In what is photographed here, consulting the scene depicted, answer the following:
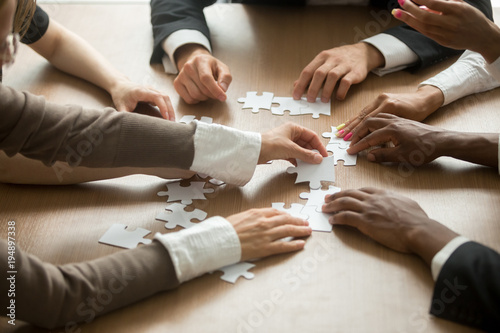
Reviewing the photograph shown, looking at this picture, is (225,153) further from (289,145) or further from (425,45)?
(425,45)

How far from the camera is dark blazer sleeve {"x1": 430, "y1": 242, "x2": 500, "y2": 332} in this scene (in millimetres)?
1143

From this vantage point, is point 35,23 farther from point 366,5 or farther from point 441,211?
point 441,211

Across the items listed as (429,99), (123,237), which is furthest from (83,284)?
(429,99)

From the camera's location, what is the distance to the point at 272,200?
1.48 m

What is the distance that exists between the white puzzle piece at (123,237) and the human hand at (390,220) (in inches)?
17.4

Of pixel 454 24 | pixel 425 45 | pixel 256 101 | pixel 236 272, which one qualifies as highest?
pixel 454 24

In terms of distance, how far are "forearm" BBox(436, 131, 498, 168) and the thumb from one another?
0.32 metres

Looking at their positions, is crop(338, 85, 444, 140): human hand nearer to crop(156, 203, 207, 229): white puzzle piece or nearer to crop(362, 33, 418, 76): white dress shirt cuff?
crop(362, 33, 418, 76): white dress shirt cuff

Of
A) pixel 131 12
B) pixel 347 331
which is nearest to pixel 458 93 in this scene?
pixel 347 331

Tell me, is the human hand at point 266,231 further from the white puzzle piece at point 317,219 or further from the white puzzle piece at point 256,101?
the white puzzle piece at point 256,101

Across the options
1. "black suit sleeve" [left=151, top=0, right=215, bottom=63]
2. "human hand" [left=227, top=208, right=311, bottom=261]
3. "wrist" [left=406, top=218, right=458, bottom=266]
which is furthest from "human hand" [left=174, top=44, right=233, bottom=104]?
"wrist" [left=406, top=218, right=458, bottom=266]

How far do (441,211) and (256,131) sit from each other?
567 mm

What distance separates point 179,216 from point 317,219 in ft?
1.11

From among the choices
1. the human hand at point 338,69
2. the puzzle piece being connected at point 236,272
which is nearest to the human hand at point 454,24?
the human hand at point 338,69
